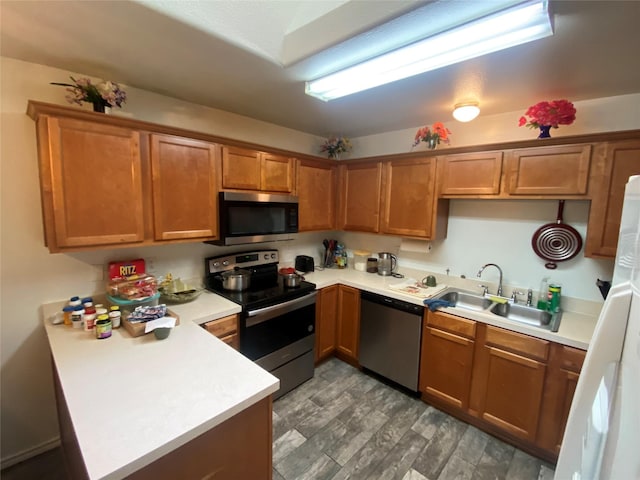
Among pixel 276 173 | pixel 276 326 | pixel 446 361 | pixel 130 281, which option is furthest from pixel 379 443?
pixel 276 173

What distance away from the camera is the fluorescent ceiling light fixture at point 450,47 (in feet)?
3.79

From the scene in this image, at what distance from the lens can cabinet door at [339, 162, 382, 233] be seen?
2910 mm

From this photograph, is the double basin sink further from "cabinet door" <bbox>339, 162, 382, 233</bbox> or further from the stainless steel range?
the stainless steel range

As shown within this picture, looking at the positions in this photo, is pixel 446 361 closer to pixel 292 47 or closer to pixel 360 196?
pixel 360 196

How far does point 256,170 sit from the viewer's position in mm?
2408

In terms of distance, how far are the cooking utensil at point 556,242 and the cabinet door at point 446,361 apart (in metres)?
0.81

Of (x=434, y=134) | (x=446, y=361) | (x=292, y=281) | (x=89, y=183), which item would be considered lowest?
(x=446, y=361)

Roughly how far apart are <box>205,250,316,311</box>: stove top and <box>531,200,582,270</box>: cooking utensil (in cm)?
185

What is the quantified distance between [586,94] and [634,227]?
1.79 meters

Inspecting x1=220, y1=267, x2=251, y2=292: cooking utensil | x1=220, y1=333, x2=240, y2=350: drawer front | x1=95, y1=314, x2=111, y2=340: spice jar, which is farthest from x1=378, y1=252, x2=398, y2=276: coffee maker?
x1=95, y1=314, x2=111, y2=340: spice jar

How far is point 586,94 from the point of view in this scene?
1953mm

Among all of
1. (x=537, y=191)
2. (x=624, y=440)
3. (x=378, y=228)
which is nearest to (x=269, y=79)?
(x=378, y=228)

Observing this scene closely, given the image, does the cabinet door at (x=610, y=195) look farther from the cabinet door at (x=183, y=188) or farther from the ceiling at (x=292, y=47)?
the cabinet door at (x=183, y=188)

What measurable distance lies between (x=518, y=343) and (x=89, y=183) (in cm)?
284
